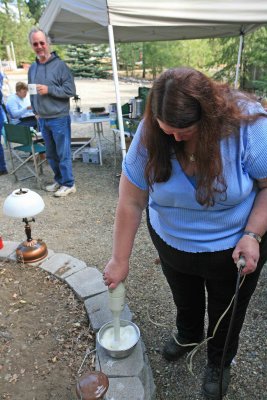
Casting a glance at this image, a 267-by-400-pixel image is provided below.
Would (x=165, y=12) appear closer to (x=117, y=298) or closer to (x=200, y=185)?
(x=200, y=185)

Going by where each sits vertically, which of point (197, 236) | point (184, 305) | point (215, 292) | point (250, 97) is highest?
point (250, 97)

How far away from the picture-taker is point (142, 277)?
2885 millimetres

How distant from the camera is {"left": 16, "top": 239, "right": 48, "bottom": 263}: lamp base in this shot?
2736 millimetres

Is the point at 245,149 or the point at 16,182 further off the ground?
the point at 245,149

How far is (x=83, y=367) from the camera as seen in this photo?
1880 millimetres

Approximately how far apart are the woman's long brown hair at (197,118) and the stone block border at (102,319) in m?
0.99

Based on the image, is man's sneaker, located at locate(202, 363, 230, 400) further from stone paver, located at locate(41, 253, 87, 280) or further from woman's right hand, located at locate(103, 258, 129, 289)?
stone paver, located at locate(41, 253, 87, 280)

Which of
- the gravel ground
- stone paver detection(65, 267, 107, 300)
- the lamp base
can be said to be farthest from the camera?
the lamp base

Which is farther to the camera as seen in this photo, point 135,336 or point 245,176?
point 135,336

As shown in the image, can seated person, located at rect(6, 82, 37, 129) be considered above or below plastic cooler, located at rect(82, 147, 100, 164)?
above

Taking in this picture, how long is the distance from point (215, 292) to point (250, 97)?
0.86 m

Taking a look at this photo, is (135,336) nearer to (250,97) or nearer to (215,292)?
(215,292)

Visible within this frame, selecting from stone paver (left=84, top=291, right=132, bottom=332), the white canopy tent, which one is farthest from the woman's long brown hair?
the white canopy tent

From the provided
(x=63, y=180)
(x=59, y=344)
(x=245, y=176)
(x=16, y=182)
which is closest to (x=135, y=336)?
(x=59, y=344)
